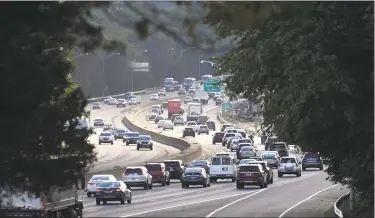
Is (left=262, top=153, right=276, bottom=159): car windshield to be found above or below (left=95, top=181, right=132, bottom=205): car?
above

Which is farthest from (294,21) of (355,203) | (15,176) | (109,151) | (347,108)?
(109,151)

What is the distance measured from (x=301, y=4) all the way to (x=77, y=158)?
11543mm

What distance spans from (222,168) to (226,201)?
1845cm

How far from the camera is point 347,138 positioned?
35.5 metres

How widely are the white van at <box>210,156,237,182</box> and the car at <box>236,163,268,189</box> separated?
136 inches

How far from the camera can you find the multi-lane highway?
4541cm

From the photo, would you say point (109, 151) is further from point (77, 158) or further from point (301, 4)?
point (301, 4)

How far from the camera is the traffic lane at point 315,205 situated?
46.1 meters

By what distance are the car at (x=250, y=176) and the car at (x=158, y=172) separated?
4.89 meters

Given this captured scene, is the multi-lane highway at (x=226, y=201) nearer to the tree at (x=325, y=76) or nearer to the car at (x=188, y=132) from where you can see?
the tree at (x=325, y=76)

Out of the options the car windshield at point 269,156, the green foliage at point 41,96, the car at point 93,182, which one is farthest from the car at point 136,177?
the green foliage at point 41,96

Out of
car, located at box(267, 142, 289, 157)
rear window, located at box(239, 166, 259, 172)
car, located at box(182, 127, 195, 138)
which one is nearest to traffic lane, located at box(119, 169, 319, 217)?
rear window, located at box(239, 166, 259, 172)

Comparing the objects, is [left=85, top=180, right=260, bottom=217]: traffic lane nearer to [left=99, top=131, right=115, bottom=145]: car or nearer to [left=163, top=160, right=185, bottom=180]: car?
[left=163, top=160, right=185, bottom=180]: car

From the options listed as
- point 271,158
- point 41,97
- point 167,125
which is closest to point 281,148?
point 271,158
